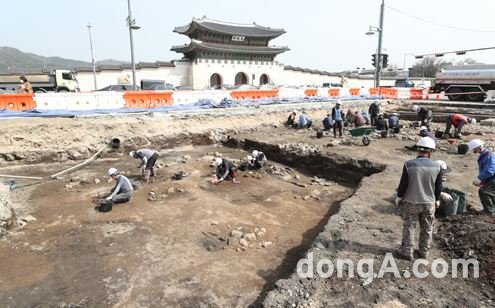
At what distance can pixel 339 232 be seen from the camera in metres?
5.37

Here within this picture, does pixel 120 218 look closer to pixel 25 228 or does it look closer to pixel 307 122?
pixel 25 228

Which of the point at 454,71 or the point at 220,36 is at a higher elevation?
the point at 220,36

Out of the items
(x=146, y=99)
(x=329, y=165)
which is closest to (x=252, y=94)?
(x=146, y=99)

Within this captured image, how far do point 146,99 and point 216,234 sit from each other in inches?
430

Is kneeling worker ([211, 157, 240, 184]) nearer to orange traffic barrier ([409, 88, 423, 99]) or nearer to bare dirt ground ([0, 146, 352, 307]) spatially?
bare dirt ground ([0, 146, 352, 307])

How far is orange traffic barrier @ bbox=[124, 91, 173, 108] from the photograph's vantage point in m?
15.0

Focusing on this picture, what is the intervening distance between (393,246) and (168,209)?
5027 millimetres

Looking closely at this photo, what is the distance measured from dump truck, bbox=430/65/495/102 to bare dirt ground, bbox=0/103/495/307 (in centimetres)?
1700

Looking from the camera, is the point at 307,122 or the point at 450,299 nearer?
the point at 450,299

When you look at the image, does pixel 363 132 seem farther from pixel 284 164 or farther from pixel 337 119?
pixel 284 164

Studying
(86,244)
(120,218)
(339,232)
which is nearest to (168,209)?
(120,218)

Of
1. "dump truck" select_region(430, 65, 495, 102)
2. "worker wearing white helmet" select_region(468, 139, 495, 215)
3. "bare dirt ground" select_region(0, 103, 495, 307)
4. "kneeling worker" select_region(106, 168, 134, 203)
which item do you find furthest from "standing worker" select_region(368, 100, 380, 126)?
"dump truck" select_region(430, 65, 495, 102)

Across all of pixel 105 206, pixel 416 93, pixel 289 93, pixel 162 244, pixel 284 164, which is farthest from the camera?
pixel 416 93

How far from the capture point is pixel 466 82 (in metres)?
24.7
